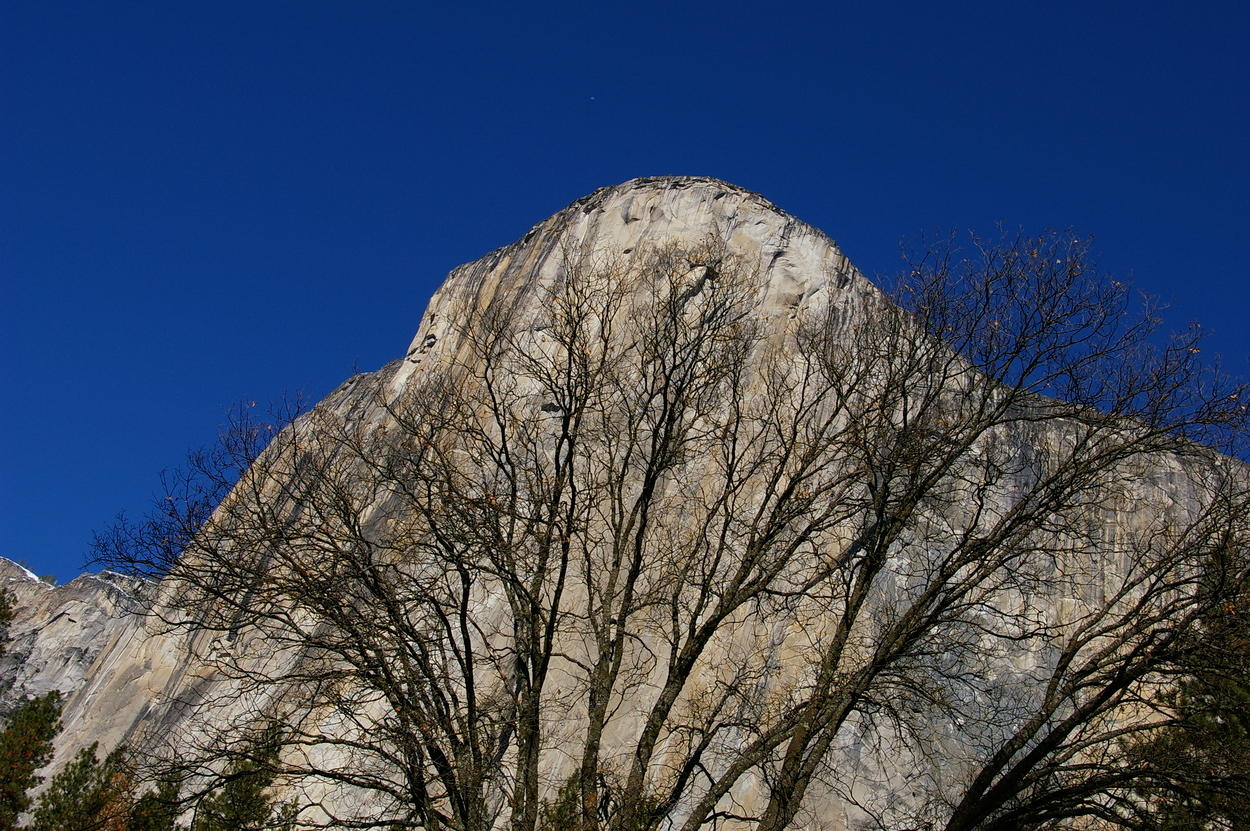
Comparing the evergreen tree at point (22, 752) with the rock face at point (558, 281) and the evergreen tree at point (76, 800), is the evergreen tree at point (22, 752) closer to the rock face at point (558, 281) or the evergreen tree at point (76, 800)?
the evergreen tree at point (76, 800)

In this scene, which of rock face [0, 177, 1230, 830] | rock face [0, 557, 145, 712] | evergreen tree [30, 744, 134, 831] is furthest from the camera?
rock face [0, 557, 145, 712]

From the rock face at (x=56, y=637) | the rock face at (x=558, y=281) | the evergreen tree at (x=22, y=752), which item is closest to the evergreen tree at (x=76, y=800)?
the evergreen tree at (x=22, y=752)

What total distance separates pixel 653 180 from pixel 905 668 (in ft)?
80.0

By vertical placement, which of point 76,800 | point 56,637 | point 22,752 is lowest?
point 76,800

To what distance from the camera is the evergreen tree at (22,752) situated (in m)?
22.6

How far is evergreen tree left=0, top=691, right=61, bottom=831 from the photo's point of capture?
2259cm

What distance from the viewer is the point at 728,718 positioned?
27.4 ft

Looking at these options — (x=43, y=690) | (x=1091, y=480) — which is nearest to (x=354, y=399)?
(x=43, y=690)

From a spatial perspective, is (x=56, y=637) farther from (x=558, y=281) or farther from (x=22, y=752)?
(x=558, y=281)

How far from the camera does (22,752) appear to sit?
23.3 m

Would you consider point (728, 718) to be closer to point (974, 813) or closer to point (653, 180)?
point (974, 813)

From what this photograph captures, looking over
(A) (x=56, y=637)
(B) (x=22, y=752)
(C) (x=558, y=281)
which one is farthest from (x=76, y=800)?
(A) (x=56, y=637)

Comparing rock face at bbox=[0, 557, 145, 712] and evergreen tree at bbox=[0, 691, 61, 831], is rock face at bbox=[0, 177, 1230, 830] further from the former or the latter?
rock face at bbox=[0, 557, 145, 712]

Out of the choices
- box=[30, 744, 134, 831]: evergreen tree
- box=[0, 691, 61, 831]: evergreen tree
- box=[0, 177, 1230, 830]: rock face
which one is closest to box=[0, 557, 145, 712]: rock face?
box=[0, 177, 1230, 830]: rock face
